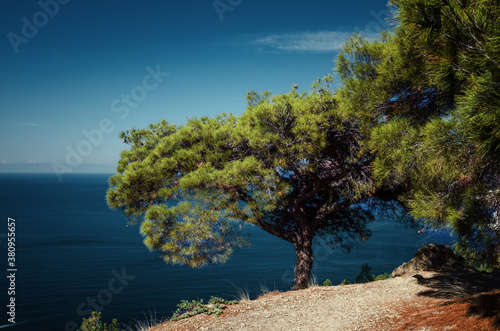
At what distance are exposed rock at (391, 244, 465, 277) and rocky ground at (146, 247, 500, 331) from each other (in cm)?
37

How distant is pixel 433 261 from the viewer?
25.5 ft

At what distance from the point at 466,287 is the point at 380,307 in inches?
76.1

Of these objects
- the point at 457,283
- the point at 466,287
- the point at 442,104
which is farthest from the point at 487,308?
the point at 457,283

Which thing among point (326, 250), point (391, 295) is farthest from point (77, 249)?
point (391, 295)

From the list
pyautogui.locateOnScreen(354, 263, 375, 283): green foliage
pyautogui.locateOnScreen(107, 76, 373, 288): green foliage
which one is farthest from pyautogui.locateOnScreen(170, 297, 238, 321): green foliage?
pyautogui.locateOnScreen(354, 263, 375, 283): green foliage

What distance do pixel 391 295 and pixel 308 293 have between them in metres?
1.61

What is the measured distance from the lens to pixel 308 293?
259 inches

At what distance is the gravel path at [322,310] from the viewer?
4.95 metres

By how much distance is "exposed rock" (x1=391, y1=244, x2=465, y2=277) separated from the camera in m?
7.66

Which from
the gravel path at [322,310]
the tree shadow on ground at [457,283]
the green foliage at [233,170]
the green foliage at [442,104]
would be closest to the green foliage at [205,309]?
the gravel path at [322,310]

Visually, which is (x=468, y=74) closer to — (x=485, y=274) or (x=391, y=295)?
(x=391, y=295)

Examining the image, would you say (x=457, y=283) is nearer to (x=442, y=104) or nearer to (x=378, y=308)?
(x=378, y=308)

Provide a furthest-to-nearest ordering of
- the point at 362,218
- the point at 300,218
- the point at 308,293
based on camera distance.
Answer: the point at 362,218
the point at 300,218
the point at 308,293

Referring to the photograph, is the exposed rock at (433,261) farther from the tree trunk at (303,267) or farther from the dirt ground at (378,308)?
the tree trunk at (303,267)
